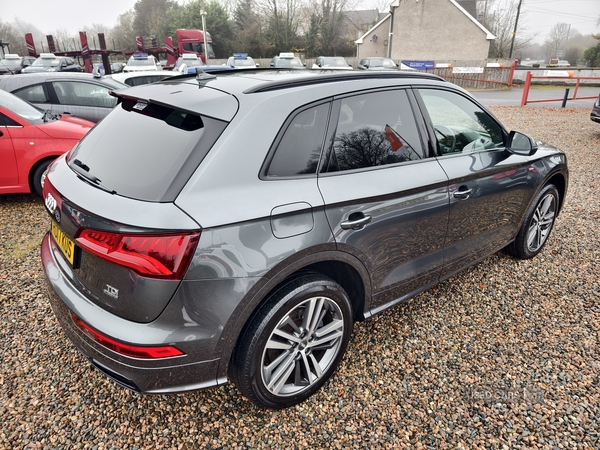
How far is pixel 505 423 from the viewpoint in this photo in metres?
2.19

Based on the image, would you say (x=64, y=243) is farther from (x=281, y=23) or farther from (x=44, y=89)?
(x=281, y=23)

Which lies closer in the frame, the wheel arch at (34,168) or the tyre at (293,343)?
the tyre at (293,343)

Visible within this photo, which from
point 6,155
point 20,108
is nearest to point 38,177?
point 6,155

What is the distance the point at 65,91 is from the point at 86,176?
5.89 metres

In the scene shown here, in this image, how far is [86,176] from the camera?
2061mm

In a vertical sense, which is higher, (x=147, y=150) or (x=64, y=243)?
(x=147, y=150)

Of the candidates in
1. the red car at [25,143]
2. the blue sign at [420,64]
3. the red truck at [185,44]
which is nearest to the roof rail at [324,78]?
the red car at [25,143]

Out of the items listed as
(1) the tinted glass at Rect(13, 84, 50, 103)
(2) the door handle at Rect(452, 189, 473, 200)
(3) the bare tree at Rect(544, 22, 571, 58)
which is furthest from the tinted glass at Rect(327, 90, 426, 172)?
(3) the bare tree at Rect(544, 22, 571, 58)

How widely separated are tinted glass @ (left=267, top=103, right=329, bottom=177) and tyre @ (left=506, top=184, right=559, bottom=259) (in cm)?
246

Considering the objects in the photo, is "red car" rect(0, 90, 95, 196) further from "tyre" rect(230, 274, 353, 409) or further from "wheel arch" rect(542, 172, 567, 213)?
"wheel arch" rect(542, 172, 567, 213)

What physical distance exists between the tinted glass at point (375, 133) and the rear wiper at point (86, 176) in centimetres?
113

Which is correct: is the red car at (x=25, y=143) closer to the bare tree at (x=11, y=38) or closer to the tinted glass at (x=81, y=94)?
the tinted glass at (x=81, y=94)

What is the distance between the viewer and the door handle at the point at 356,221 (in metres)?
2.15

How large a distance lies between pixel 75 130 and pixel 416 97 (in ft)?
14.6
